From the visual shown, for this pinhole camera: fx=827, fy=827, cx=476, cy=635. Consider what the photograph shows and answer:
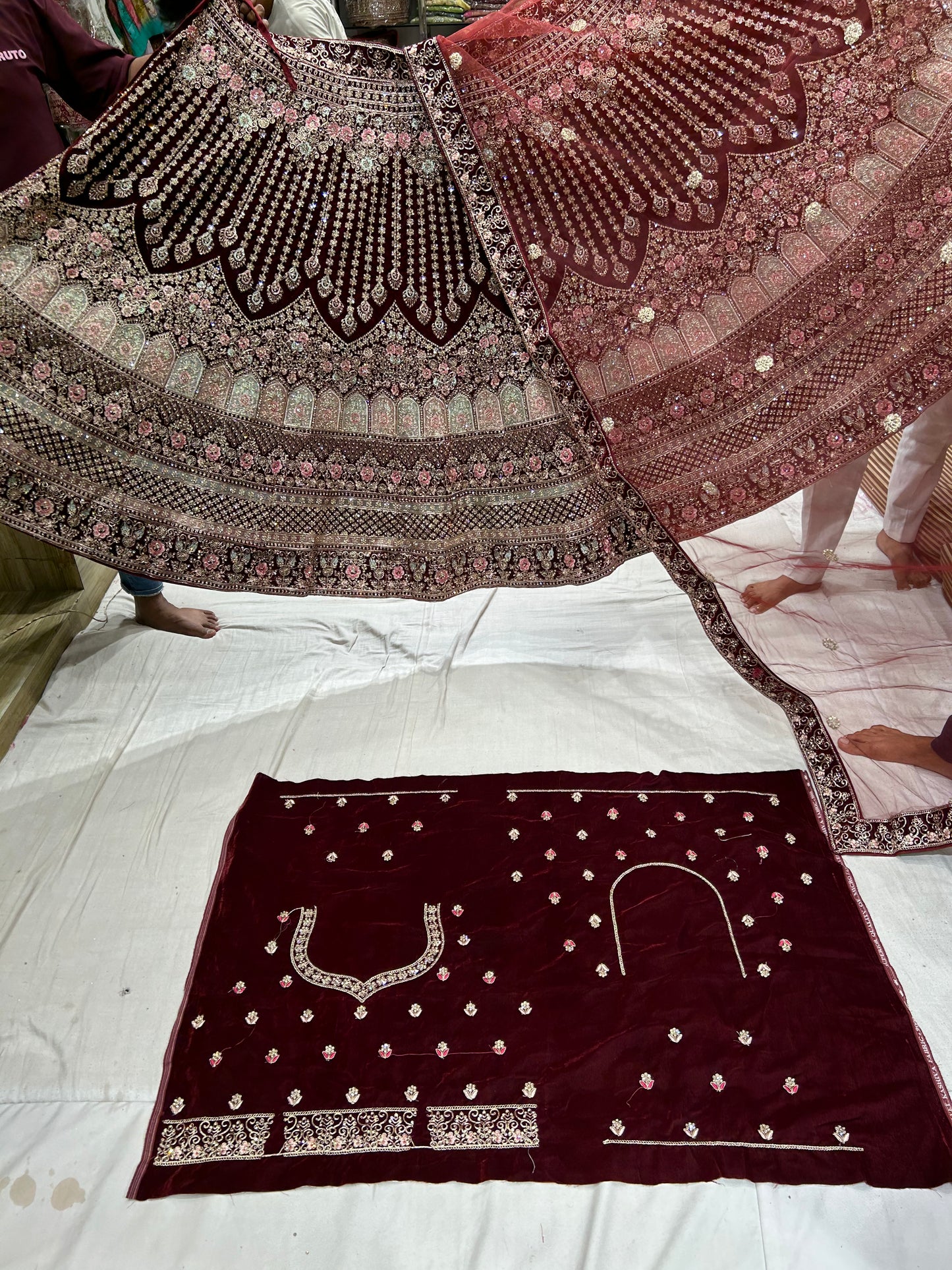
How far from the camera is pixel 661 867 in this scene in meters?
1.42

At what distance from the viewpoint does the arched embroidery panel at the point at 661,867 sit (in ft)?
4.24

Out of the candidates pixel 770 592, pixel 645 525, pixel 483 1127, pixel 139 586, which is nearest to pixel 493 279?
pixel 645 525

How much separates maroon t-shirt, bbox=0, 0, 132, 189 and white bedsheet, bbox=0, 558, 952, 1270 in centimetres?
100

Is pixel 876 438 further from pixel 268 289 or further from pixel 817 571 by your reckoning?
pixel 268 289

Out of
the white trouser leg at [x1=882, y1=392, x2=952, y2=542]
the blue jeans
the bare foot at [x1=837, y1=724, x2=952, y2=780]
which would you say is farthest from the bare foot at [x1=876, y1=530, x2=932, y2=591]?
the blue jeans

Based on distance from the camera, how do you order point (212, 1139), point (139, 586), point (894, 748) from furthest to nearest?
point (139, 586)
point (894, 748)
point (212, 1139)

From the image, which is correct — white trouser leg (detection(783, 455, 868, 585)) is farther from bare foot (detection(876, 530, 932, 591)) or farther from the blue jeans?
the blue jeans

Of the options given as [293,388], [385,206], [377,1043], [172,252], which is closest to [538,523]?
[293,388]

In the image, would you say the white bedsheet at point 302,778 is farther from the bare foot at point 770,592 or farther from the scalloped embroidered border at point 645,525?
the bare foot at point 770,592

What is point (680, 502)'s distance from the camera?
147 centimetres

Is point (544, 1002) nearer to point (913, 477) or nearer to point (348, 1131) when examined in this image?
point (348, 1131)

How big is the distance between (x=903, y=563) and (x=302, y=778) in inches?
47.8

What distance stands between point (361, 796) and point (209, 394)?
78 centimetres

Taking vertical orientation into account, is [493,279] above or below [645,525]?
above
